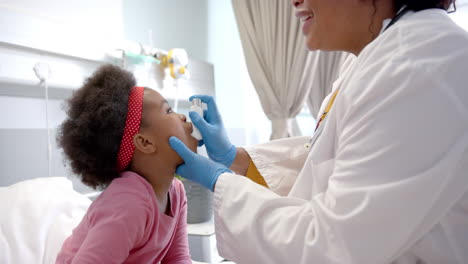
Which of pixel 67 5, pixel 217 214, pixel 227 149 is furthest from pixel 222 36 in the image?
pixel 217 214

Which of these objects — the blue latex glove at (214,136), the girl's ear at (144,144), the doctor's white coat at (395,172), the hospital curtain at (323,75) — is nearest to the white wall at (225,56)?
the hospital curtain at (323,75)

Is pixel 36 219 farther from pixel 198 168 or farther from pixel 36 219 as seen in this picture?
pixel 198 168

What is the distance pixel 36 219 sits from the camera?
118 centimetres

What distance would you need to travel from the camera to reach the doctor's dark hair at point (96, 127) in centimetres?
96

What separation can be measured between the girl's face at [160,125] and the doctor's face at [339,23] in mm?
485

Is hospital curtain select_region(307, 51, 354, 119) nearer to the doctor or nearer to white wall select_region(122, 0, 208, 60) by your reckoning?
white wall select_region(122, 0, 208, 60)

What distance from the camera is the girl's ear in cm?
102

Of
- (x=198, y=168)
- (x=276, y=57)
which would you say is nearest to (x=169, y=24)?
(x=276, y=57)

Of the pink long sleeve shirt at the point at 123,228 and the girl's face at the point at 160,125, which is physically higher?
the girl's face at the point at 160,125

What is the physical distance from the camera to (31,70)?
1.48 metres

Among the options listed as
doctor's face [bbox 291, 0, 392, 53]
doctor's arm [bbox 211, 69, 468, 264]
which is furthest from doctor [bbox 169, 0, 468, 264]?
doctor's face [bbox 291, 0, 392, 53]

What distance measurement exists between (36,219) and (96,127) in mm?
481

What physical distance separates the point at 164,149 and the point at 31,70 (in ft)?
2.77

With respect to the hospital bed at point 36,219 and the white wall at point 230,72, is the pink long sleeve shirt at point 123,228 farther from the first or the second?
the white wall at point 230,72
